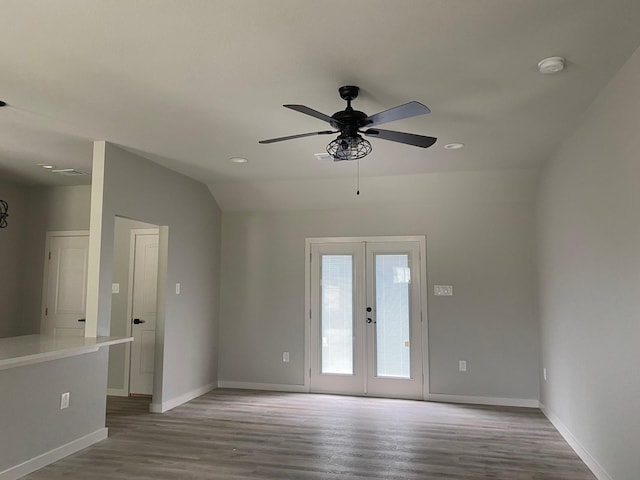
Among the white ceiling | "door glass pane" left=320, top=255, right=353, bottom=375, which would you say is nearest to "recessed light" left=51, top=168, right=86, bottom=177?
the white ceiling

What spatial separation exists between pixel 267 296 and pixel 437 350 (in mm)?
2337

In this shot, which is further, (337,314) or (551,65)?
(337,314)

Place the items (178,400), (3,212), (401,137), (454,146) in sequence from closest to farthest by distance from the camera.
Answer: (401,137), (454,146), (178,400), (3,212)

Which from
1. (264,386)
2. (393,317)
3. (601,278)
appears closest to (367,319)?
(393,317)

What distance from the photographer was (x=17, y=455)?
10.4 feet

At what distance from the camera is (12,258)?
5.77m

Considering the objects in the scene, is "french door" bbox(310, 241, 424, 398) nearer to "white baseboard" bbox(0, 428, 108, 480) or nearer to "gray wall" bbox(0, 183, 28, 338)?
"white baseboard" bbox(0, 428, 108, 480)

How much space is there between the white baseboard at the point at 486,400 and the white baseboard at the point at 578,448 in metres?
0.31

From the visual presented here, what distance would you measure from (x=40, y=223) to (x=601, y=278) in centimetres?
644

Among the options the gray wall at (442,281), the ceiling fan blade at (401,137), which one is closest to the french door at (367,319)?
the gray wall at (442,281)

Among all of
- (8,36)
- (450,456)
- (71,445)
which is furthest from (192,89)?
(450,456)

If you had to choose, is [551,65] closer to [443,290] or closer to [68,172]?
[443,290]

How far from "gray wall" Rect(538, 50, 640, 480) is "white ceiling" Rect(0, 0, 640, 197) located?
256mm

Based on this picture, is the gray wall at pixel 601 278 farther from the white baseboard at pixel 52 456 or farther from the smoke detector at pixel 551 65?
the white baseboard at pixel 52 456
